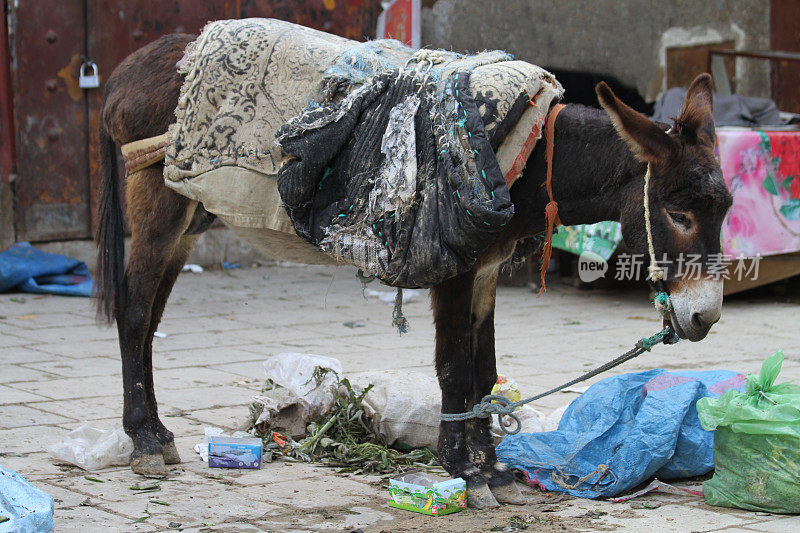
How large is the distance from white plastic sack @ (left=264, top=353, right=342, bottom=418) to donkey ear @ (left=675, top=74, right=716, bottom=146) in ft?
6.43

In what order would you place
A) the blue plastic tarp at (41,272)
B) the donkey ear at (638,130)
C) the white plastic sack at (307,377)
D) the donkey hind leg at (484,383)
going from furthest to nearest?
the blue plastic tarp at (41,272), the white plastic sack at (307,377), the donkey hind leg at (484,383), the donkey ear at (638,130)

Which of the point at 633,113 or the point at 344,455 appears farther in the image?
the point at 344,455

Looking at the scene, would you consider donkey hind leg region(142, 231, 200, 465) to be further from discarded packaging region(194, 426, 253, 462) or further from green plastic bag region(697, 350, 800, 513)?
green plastic bag region(697, 350, 800, 513)

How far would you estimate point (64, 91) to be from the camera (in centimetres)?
879

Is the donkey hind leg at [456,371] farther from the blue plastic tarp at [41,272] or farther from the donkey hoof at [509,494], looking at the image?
the blue plastic tarp at [41,272]

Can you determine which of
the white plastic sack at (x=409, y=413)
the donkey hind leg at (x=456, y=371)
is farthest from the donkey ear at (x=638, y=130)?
the white plastic sack at (x=409, y=413)

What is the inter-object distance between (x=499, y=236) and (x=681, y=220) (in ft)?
2.21

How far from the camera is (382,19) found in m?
10.0

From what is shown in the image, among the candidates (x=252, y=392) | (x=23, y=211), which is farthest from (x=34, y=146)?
(x=252, y=392)

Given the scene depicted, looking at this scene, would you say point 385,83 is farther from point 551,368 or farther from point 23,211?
point 23,211

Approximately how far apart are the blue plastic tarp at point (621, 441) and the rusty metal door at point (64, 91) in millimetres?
6149

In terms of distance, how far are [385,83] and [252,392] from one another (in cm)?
233

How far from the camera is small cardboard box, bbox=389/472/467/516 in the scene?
342cm

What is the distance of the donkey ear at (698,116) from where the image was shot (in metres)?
3.31
